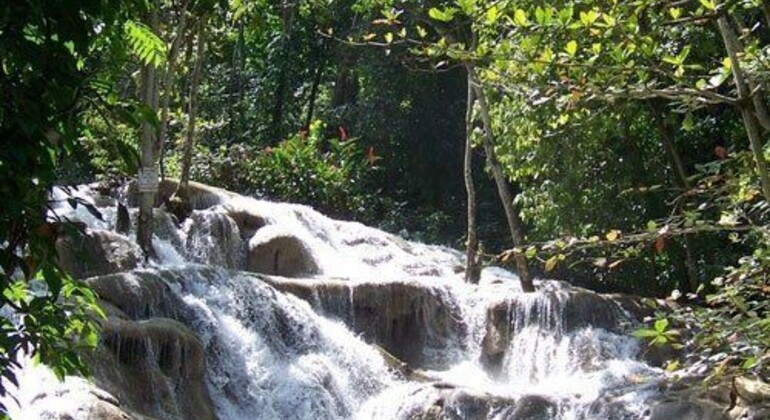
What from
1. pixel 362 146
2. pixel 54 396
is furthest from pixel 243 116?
pixel 54 396

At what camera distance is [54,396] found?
25.5 feet

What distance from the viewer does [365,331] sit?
44.3ft

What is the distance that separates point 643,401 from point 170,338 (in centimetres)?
438

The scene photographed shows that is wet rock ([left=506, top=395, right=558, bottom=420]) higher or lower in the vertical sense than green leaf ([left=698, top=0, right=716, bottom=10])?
lower

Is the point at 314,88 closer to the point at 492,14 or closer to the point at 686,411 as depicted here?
the point at 686,411

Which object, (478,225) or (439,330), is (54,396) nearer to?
(439,330)

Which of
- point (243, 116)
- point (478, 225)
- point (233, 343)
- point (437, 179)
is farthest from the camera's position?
point (243, 116)

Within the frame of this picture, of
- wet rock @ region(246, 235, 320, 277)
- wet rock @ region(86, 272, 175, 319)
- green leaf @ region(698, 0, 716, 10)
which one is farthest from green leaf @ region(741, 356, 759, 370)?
wet rock @ region(246, 235, 320, 277)

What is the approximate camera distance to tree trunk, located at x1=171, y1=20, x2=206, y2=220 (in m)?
14.6

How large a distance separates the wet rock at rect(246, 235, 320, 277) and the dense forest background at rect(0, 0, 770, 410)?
1.53 m

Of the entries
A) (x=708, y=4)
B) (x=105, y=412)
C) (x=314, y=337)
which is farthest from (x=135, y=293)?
(x=708, y=4)

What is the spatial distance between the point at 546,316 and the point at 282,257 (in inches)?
156

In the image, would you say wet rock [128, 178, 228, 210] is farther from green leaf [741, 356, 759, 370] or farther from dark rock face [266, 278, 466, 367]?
green leaf [741, 356, 759, 370]

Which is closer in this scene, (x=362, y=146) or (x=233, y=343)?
(x=233, y=343)
